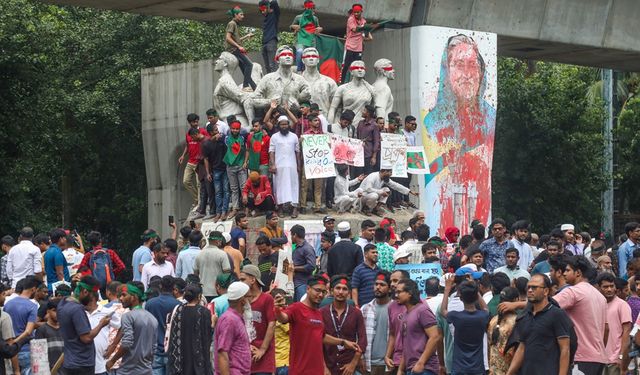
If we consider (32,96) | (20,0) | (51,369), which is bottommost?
(51,369)

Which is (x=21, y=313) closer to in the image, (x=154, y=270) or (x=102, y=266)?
(x=154, y=270)

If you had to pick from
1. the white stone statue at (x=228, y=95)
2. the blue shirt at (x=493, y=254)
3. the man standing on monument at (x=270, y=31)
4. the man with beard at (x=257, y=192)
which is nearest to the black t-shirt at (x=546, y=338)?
the blue shirt at (x=493, y=254)

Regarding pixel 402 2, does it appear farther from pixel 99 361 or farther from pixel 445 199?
pixel 99 361

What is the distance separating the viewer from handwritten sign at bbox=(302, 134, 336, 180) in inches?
907

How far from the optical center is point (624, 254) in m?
19.6

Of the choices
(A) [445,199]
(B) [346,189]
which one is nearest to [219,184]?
(B) [346,189]

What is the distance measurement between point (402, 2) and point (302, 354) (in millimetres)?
16675

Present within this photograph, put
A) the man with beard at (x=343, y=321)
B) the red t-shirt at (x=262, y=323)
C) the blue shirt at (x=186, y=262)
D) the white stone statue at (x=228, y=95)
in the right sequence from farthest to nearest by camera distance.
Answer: the white stone statue at (x=228, y=95)
the blue shirt at (x=186, y=262)
the man with beard at (x=343, y=321)
the red t-shirt at (x=262, y=323)

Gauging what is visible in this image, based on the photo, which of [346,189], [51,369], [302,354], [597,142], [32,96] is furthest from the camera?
[597,142]

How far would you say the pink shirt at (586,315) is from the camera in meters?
13.1

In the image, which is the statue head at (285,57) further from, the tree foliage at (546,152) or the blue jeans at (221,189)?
the tree foliage at (546,152)

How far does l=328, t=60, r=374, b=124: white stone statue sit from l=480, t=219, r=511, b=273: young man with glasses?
7540 mm

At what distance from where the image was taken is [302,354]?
1376 cm

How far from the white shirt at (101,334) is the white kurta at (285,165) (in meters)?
7.85
